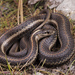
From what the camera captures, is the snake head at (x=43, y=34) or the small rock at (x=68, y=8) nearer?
the snake head at (x=43, y=34)

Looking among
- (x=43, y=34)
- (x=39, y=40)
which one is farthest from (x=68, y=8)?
(x=39, y=40)

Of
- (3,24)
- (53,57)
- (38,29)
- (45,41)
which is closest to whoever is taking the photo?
(53,57)

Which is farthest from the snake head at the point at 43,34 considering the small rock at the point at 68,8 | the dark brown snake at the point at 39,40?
the small rock at the point at 68,8

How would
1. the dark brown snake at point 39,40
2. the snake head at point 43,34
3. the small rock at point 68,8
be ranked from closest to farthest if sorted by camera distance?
the dark brown snake at point 39,40
the snake head at point 43,34
the small rock at point 68,8

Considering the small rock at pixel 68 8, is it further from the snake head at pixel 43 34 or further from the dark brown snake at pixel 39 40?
the snake head at pixel 43 34

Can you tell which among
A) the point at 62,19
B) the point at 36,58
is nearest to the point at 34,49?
the point at 36,58

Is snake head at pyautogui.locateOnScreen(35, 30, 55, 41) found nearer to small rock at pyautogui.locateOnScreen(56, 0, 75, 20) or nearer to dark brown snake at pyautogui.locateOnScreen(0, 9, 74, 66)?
dark brown snake at pyautogui.locateOnScreen(0, 9, 74, 66)

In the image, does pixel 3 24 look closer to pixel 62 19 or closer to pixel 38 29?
pixel 38 29

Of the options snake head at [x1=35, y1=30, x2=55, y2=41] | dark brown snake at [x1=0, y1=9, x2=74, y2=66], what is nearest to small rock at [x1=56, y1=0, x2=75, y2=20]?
dark brown snake at [x1=0, y1=9, x2=74, y2=66]

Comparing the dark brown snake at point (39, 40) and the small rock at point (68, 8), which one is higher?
the small rock at point (68, 8)
